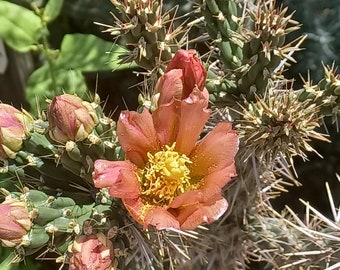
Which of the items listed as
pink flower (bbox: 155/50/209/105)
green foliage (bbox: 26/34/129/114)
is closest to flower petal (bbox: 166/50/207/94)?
pink flower (bbox: 155/50/209/105)

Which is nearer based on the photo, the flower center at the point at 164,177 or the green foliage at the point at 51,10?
the flower center at the point at 164,177

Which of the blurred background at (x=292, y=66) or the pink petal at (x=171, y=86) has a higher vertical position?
the pink petal at (x=171, y=86)

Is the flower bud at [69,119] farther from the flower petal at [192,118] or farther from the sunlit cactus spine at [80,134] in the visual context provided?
the flower petal at [192,118]

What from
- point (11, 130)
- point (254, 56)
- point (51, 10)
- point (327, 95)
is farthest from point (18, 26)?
point (327, 95)

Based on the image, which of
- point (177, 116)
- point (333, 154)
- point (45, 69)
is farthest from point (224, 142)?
point (333, 154)

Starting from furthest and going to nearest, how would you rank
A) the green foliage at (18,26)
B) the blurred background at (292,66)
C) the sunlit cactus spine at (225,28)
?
the blurred background at (292,66)
the green foliage at (18,26)
the sunlit cactus spine at (225,28)

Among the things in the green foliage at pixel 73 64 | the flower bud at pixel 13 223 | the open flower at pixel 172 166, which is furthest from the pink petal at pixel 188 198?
the green foliage at pixel 73 64

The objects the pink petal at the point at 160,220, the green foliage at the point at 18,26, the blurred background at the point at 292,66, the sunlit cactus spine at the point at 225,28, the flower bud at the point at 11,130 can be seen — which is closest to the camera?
the pink petal at the point at 160,220

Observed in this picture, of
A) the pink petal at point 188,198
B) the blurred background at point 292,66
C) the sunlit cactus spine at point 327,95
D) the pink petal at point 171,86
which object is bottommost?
the blurred background at point 292,66

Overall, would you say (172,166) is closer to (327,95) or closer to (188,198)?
(188,198)
